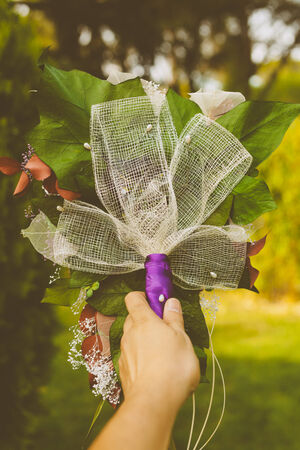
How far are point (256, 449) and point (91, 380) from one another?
8.44 feet

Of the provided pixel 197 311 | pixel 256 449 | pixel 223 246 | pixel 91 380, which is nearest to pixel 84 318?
pixel 91 380

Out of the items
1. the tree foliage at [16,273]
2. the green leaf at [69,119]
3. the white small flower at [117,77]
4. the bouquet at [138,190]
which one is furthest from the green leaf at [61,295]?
the tree foliage at [16,273]

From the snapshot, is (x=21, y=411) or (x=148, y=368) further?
(x=21, y=411)

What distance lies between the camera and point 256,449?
11.0 feet

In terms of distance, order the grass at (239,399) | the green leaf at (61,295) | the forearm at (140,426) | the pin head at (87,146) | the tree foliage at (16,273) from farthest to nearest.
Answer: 1. the grass at (239,399)
2. the tree foliage at (16,273)
3. the green leaf at (61,295)
4. the pin head at (87,146)
5. the forearm at (140,426)

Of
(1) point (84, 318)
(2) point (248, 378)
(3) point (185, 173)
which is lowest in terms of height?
(2) point (248, 378)

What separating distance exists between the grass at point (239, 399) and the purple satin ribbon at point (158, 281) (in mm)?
2150

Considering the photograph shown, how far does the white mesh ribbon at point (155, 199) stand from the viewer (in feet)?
3.89

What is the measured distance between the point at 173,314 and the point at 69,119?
56 centimetres

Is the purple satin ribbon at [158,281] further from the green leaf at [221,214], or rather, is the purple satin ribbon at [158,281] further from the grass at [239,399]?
the grass at [239,399]

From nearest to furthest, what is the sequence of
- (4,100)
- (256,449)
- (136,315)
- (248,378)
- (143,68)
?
(136,315) < (4,100) < (256,449) < (248,378) < (143,68)

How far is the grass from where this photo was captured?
11.5ft

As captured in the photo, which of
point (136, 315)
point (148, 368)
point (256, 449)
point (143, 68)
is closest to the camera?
point (148, 368)

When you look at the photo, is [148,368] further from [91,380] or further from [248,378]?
[248,378]
